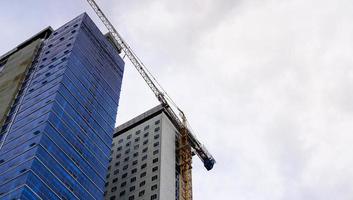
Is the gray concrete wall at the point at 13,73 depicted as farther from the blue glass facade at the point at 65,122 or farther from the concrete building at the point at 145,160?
the concrete building at the point at 145,160

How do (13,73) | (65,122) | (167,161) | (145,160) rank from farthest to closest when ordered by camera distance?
1. (167,161)
2. (145,160)
3. (13,73)
4. (65,122)

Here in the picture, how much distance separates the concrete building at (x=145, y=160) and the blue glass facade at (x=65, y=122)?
14.1 meters

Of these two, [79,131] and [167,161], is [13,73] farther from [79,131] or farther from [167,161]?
[167,161]

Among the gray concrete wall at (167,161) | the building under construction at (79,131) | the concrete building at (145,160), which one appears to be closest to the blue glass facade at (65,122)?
the building under construction at (79,131)

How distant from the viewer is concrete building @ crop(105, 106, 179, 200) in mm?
103750

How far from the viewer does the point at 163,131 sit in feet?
382

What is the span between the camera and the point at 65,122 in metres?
85.6

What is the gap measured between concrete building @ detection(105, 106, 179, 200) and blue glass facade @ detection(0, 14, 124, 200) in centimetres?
1407

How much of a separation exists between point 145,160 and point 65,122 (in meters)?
29.2

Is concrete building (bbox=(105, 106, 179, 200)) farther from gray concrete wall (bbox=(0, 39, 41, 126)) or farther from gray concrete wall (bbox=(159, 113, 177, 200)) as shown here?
gray concrete wall (bbox=(0, 39, 41, 126))

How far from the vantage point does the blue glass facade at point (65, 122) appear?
74.9 m

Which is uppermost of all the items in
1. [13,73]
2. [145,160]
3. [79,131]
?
[13,73]

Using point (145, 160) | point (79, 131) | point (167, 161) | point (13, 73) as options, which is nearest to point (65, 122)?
point (79, 131)

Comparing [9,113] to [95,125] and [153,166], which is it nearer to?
[95,125]
